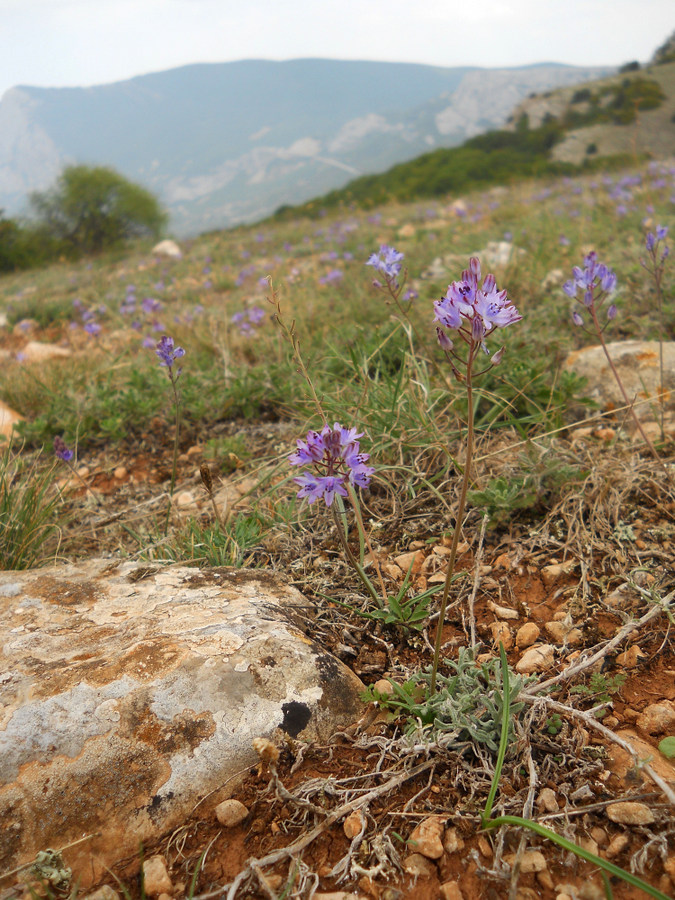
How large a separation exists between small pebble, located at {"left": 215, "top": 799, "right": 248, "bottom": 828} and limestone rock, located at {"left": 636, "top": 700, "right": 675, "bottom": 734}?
1.04 meters

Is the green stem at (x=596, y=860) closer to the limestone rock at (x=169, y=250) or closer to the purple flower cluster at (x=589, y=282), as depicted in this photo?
the purple flower cluster at (x=589, y=282)

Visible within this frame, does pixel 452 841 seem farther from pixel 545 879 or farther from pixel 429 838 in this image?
pixel 545 879

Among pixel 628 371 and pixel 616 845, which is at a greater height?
pixel 628 371

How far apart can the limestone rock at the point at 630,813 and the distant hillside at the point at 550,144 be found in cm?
2061

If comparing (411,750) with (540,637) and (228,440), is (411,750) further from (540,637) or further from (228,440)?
(228,440)

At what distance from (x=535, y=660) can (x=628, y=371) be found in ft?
6.91

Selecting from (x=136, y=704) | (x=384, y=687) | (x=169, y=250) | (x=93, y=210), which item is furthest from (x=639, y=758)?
(x=93, y=210)

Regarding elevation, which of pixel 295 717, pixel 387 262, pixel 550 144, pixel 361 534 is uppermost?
pixel 550 144

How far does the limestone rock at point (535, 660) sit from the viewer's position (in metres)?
1.62

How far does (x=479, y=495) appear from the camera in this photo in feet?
7.23

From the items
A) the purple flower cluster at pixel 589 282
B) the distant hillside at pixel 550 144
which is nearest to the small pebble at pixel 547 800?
the purple flower cluster at pixel 589 282

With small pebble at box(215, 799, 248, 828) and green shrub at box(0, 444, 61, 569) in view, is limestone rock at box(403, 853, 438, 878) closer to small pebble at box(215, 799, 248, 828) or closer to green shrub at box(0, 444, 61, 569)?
small pebble at box(215, 799, 248, 828)

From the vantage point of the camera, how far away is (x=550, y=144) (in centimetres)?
3161

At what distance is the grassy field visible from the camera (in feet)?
4.38
